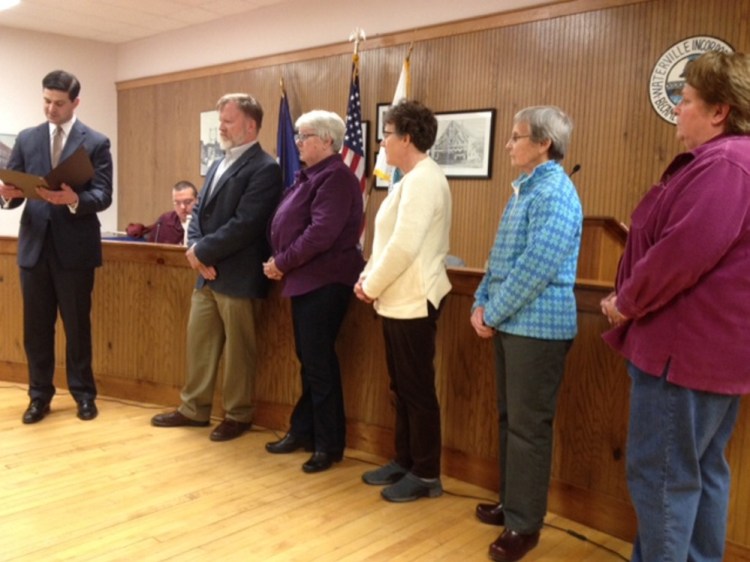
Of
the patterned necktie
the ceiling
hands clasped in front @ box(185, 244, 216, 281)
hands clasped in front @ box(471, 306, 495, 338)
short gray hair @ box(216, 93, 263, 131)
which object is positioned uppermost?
the ceiling

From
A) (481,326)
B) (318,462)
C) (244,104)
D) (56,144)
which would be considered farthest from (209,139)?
(481,326)

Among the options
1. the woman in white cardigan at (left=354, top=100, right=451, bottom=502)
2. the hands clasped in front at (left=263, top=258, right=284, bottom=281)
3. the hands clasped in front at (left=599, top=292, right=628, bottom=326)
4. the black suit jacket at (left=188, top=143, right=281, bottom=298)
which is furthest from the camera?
the black suit jacket at (left=188, top=143, right=281, bottom=298)

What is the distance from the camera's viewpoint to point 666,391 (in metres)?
1.62

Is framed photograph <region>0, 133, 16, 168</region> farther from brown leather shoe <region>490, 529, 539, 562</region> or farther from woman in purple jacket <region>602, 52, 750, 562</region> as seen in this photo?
woman in purple jacket <region>602, 52, 750, 562</region>

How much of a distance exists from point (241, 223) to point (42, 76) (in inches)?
190

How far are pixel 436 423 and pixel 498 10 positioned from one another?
9.80ft

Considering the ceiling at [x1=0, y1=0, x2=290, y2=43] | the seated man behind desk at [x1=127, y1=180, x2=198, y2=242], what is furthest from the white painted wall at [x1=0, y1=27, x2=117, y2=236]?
the seated man behind desk at [x1=127, y1=180, x2=198, y2=242]

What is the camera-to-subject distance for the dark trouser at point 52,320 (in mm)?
3311

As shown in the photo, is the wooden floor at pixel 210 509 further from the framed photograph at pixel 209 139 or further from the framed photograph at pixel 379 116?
the framed photograph at pixel 209 139

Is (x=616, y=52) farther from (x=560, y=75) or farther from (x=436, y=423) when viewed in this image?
(x=436, y=423)

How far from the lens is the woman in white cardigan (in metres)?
2.38

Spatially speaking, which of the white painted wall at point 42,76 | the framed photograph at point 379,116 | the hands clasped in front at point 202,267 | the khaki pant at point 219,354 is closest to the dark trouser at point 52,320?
the khaki pant at point 219,354

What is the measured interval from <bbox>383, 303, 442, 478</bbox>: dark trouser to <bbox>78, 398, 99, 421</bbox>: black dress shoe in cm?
168

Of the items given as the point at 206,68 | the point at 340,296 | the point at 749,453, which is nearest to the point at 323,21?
the point at 206,68
